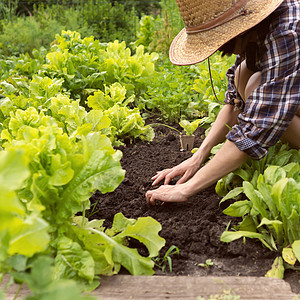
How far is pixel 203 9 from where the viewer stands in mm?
2230

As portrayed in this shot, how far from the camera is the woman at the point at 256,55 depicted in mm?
2135

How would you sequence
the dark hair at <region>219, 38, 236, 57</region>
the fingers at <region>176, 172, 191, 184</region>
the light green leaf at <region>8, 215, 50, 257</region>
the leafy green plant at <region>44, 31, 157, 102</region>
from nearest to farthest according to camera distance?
the light green leaf at <region>8, 215, 50, 257</region>
the dark hair at <region>219, 38, 236, 57</region>
the fingers at <region>176, 172, 191, 184</region>
the leafy green plant at <region>44, 31, 157, 102</region>

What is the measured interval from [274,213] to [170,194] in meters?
0.59

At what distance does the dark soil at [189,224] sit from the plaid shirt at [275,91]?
462 mm

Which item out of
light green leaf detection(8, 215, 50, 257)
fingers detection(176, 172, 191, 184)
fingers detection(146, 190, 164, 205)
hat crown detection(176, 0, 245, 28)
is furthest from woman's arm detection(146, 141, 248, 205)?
light green leaf detection(8, 215, 50, 257)

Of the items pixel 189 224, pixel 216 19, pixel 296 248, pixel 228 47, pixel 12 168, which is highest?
pixel 12 168

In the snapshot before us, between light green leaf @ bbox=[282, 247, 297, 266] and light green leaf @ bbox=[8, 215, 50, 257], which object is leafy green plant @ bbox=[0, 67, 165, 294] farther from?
light green leaf @ bbox=[282, 247, 297, 266]

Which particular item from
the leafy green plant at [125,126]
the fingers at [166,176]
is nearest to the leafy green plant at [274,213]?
the fingers at [166,176]

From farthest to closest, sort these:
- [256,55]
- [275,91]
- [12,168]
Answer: [256,55] < [275,91] < [12,168]

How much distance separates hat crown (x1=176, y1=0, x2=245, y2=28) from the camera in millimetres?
2201

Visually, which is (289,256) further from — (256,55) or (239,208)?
(256,55)

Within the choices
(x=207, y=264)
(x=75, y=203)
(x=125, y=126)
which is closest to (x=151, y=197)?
(x=207, y=264)

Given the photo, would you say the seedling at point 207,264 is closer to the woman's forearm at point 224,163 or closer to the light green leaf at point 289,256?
the light green leaf at point 289,256

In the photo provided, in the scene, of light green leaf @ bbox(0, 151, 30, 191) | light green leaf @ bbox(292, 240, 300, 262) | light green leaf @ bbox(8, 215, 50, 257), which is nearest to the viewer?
light green leaf @ bbox(0, 151, 30, 191)
